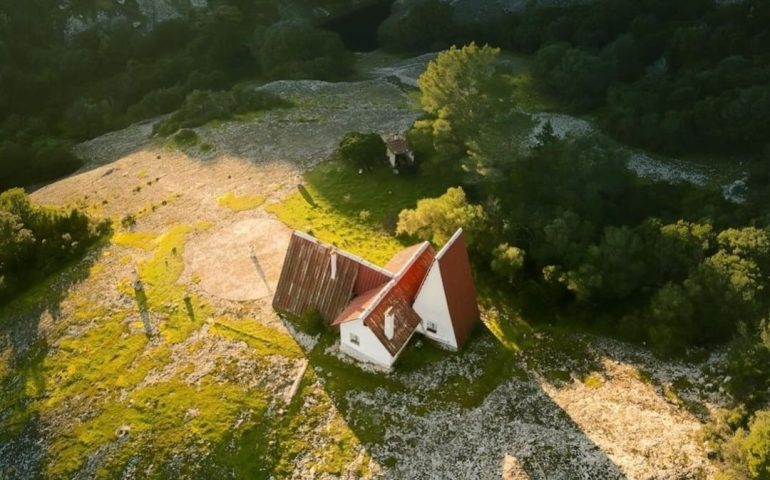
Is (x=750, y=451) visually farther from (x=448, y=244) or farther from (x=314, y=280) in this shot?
(x=314, y=280)

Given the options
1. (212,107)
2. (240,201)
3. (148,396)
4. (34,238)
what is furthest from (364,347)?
(212,107)

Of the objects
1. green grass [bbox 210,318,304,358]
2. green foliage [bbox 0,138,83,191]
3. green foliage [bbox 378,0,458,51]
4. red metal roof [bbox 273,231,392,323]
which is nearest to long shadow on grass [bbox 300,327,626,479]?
green grass [bbox 210,318,304,358]

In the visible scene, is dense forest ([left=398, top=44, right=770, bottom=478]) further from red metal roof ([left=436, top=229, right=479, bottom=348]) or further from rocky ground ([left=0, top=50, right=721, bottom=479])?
red metal roof ([left=436, top=229, right=479, bottom=348])

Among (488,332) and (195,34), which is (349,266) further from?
(195,34)

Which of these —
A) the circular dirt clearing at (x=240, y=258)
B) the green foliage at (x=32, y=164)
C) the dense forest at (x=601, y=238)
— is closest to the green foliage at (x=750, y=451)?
the dense forest at (x=601, y=238)

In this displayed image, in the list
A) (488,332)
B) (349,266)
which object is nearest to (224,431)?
(349,266)

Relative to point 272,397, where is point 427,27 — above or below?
above

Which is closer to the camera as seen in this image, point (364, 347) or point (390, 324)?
point (390, 324)
